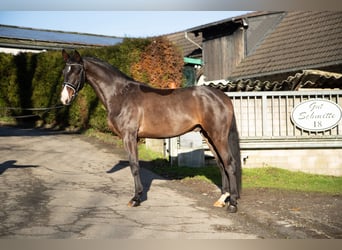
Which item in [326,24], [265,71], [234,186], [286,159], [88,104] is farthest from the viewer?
[265,71]

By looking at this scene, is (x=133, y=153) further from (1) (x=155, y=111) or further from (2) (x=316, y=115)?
(2) (x=316, y=115)

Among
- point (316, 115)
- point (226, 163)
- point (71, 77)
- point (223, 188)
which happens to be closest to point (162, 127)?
point (226, 163)

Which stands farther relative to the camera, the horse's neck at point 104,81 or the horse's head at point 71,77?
the horse's neck at point 104,81

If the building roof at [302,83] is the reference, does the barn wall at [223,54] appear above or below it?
above

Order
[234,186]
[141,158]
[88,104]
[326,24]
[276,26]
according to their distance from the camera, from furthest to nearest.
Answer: [276,26] → [326,24] → [88,104] → [141,158] → [234,186]

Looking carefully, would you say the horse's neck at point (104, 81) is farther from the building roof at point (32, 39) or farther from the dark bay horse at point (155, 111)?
the building roof at point (32, 39)

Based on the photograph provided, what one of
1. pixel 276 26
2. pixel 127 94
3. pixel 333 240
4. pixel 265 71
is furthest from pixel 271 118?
pixel 276 26

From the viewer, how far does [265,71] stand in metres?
15.7

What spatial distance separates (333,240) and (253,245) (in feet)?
3.25

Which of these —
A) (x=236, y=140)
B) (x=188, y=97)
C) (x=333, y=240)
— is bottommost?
(x=333, y=240)

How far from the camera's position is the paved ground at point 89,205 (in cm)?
439

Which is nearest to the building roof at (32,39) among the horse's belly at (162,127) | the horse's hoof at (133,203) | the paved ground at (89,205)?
the paved ground at (89,205)

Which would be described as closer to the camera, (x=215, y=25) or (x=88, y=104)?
(x=88, y=104)
